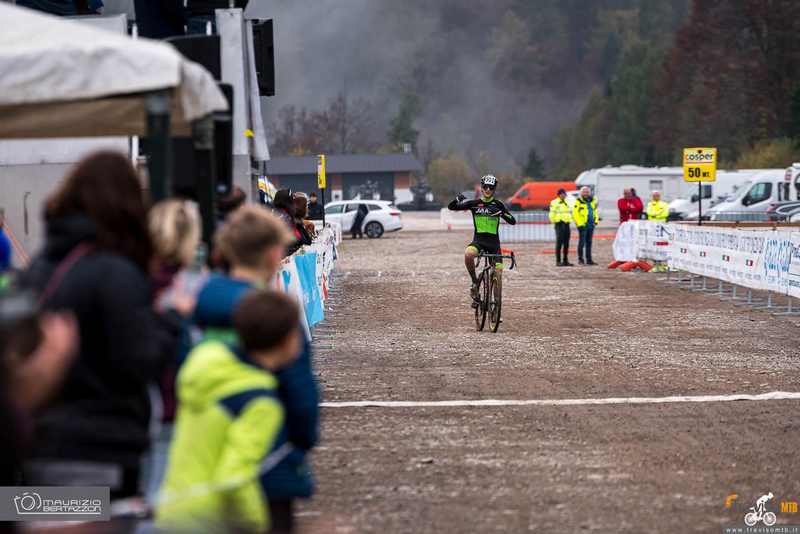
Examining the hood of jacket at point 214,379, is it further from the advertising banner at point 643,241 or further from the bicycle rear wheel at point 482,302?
the advertising banner at point 643,241

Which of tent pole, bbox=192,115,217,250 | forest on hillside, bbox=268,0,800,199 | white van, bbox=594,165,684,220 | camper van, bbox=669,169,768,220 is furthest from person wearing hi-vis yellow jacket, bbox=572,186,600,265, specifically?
forest on hillside, bbox=268,0,800,199

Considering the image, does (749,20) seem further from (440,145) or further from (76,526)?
(440,145)

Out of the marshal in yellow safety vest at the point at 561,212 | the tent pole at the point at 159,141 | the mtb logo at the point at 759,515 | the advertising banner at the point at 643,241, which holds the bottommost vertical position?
the advertising banner at the point at 643,241

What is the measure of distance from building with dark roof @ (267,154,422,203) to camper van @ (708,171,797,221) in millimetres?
79722

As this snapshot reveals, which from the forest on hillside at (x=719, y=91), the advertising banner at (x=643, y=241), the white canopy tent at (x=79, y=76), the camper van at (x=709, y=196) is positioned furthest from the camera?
the forest on hillside at (x=719, y=91)

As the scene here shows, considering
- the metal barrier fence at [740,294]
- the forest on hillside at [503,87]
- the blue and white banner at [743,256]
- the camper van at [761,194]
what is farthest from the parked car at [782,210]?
the forest on hillside at [503,87]

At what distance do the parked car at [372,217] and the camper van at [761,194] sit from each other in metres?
12.7

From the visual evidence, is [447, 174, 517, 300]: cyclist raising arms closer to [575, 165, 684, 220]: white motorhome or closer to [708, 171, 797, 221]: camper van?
[708, 171, 797, 221]: camper van

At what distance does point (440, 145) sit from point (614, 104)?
51.0 m

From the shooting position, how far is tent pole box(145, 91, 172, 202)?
17.7 feet

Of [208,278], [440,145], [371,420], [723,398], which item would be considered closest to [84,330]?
[208,278]

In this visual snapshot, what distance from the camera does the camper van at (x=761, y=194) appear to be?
4762 centimetres

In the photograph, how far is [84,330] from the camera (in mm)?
4223

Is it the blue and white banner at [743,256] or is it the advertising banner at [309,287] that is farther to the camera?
the blue and white banner at [743,256]
